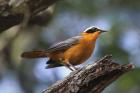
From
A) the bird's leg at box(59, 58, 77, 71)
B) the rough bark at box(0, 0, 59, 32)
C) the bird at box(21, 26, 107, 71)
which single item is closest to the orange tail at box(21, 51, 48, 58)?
the bird at box(21, 26, 107, 71)

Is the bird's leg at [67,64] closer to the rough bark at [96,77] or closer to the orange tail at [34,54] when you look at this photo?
the orange tail at [34,54]

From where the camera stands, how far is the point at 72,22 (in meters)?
12.9

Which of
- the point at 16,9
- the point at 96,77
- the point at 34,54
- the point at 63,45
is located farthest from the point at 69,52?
the point at 96,77

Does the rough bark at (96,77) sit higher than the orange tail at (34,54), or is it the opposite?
the orange tail at (34,54)

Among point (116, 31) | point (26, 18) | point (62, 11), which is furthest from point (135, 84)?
point (26, 18)

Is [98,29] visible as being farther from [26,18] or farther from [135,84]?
[135,84]

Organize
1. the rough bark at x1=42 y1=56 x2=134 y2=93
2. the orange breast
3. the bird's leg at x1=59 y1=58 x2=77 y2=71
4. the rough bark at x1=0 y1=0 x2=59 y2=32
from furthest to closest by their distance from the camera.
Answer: the orange breast
the bird's leg at x1=59 y1=58 x2=77 y2=71
the rough bark at x1=0 y1=0 x2=59 y2=32
the rough bark at x1=42 y1=56 x2=134 y2=93

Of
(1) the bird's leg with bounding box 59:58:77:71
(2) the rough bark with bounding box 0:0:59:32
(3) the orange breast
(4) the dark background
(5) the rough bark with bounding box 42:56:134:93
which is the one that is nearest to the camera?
(5) the rough bark with bounding box 42:56:134:93

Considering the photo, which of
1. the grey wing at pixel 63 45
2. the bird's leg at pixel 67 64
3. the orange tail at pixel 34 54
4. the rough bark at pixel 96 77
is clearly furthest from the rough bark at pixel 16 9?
the rough bark at pixel 96 77

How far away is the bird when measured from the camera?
7.08m

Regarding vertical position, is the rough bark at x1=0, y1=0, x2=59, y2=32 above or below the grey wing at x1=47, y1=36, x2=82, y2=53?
above

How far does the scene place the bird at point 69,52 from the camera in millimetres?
7078

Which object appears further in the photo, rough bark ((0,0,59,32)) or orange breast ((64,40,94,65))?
orange breast ((64,40,94,65))

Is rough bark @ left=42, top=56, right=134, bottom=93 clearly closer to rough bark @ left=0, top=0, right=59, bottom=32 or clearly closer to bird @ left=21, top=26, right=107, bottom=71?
→ rough bark @ left=0, top=0, right=59, bottom=32
